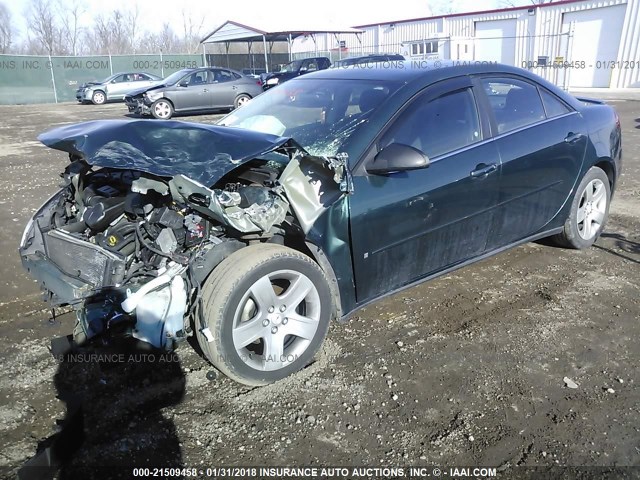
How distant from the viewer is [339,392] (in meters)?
2.94

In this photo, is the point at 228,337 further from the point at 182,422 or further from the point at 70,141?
the point at 70,141

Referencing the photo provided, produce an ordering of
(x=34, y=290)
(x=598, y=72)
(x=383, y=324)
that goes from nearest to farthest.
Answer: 1. (x=383, y=324)
2. (x=34, y=290)
3. (x=598, y=72)

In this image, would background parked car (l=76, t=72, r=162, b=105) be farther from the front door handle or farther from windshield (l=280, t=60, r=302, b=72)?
the front door handle

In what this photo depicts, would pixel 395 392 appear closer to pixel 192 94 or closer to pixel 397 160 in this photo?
pixel 397 160

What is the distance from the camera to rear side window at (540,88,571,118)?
14.3 feet

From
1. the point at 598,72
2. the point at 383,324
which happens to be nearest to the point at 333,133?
the point at 383,324

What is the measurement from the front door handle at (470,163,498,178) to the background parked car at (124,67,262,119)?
15161 millimetres

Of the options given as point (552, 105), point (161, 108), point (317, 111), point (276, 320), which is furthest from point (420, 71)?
point (161, 108)

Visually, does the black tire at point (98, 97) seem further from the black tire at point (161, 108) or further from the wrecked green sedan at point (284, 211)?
the wrecked green sedan at point (284, 211)

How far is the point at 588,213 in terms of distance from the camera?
15.7ft

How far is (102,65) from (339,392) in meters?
30.8

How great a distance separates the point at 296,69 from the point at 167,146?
1975cm

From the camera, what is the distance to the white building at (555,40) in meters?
23.3

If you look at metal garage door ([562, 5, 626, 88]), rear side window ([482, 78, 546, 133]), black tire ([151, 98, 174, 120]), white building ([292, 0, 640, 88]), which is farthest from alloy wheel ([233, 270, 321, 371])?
metal garage door ([562, 5, 626, 88])
